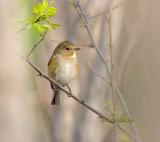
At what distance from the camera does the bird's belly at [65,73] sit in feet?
18.3

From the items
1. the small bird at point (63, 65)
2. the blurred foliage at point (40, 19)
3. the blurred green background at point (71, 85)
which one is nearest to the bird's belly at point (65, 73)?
the small bird at point (63, 65)

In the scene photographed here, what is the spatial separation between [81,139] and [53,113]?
14.3 inches

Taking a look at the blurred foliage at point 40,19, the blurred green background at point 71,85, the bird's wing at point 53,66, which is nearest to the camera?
the blurred foliage at point 40,19

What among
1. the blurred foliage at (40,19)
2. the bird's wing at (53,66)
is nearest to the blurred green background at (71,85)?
the bird's wing at (53,66)

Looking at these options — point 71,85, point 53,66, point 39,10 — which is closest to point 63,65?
point 53,66

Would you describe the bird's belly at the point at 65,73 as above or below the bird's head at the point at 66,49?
below

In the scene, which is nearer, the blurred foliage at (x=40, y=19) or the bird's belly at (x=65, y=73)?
the blurred foliage at (x=40, y=19)

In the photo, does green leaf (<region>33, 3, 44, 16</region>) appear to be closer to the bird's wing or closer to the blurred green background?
the bird's wing

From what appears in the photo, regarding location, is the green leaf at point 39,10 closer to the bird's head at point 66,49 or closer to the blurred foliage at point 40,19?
the blurred foliage at point 40,19

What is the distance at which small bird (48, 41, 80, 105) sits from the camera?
5586 mm

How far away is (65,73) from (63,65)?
11 cm

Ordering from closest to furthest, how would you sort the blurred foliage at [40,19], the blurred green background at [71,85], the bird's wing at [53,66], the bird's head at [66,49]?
1. the blurred foliage at [40,19]
2. the bird's head at [66,49]
3. the bird's wing at [53,66]
4. the blurred green background at [71,85]

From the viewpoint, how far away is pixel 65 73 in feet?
18.4

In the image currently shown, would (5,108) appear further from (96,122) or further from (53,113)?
(96,122)
